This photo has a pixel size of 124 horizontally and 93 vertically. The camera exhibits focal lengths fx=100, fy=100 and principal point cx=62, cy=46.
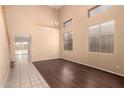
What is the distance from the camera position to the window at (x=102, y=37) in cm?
456

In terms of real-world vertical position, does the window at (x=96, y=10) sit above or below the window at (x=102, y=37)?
above

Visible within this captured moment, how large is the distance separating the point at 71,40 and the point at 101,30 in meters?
3.03

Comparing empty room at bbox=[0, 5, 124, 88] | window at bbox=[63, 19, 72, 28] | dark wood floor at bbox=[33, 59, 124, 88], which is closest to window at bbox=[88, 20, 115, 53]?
empty room at bbox=[0, 5, 124, 88]

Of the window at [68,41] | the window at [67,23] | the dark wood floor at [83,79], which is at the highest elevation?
the window at [67,23]

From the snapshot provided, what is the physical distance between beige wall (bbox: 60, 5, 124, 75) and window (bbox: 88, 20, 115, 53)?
0.24 metres

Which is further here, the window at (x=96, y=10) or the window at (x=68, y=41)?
the window at (x=68, y=41)

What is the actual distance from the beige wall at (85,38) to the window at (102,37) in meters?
0.24

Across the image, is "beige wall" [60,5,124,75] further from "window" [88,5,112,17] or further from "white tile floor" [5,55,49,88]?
"white tile floor" [5,55,49,88]

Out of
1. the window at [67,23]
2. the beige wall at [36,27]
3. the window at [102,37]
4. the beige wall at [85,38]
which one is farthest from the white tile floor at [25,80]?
the window at [67,23]

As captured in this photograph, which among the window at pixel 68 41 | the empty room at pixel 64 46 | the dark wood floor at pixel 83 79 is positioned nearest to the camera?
the dark wood floor at pixel 83 79

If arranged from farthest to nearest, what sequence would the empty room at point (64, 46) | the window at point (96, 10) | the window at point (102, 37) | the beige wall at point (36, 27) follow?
1. the beige wall at point (36, 27)
2. the window at point (96, 10)
3. the window at point (102, 37)
4. the empty room at point (64, 46)

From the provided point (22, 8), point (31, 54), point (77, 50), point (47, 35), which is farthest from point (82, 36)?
point (22, 8)

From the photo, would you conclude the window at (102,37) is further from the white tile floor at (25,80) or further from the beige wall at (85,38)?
the white tile floor at (25,80)
